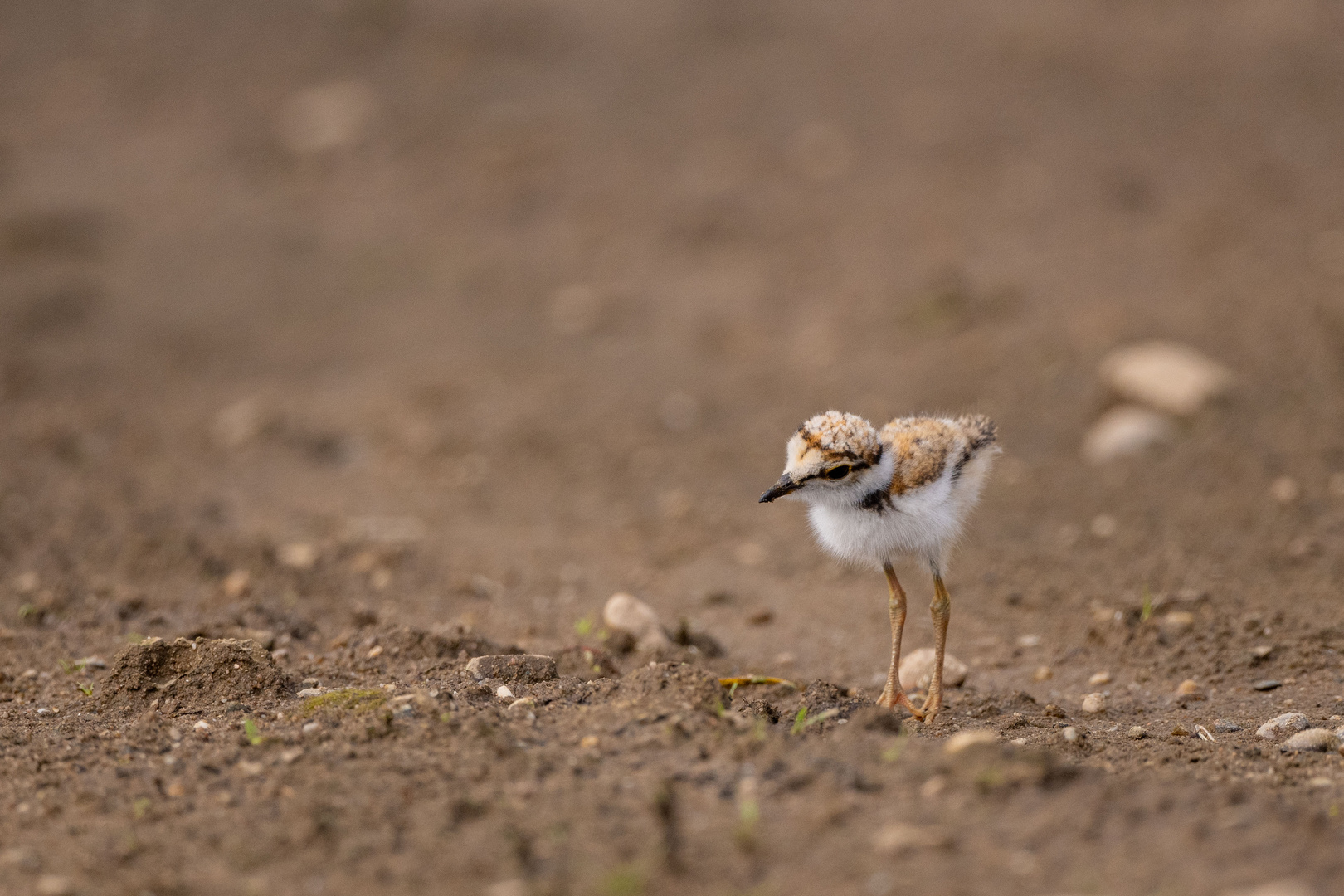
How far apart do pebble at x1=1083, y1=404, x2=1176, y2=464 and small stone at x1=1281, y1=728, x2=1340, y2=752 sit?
2.91 meters

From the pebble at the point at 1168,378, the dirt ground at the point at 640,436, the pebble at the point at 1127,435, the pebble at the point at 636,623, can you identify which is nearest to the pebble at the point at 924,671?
the dirt ground at the point at 640,436

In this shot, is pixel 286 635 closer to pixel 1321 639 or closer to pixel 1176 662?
pixel 1176 662

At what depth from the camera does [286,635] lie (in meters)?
4.79

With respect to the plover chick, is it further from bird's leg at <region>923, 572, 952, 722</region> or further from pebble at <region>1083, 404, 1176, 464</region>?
pebble at <region>1083, 404, 1176, 464</region>

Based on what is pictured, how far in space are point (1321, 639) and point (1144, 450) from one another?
6.47 ft

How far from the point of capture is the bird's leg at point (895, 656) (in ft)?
13.7

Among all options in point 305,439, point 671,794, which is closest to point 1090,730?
point 671,794

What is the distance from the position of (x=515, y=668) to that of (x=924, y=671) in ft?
5.34

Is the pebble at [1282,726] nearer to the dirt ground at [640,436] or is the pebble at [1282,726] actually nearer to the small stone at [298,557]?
the dirt ground at [640,436]

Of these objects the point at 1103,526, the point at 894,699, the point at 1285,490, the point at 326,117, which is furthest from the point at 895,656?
the point at 326,117

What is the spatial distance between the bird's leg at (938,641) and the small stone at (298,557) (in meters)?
3.13

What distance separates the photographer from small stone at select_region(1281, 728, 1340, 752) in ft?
12.1

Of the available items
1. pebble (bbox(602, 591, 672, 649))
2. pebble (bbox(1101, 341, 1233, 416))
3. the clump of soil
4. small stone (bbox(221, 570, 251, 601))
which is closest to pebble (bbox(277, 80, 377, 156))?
small stone (bbox(221, 570, 251, 601))

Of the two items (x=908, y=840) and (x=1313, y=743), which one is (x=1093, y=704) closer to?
(x=1313, y=743)
